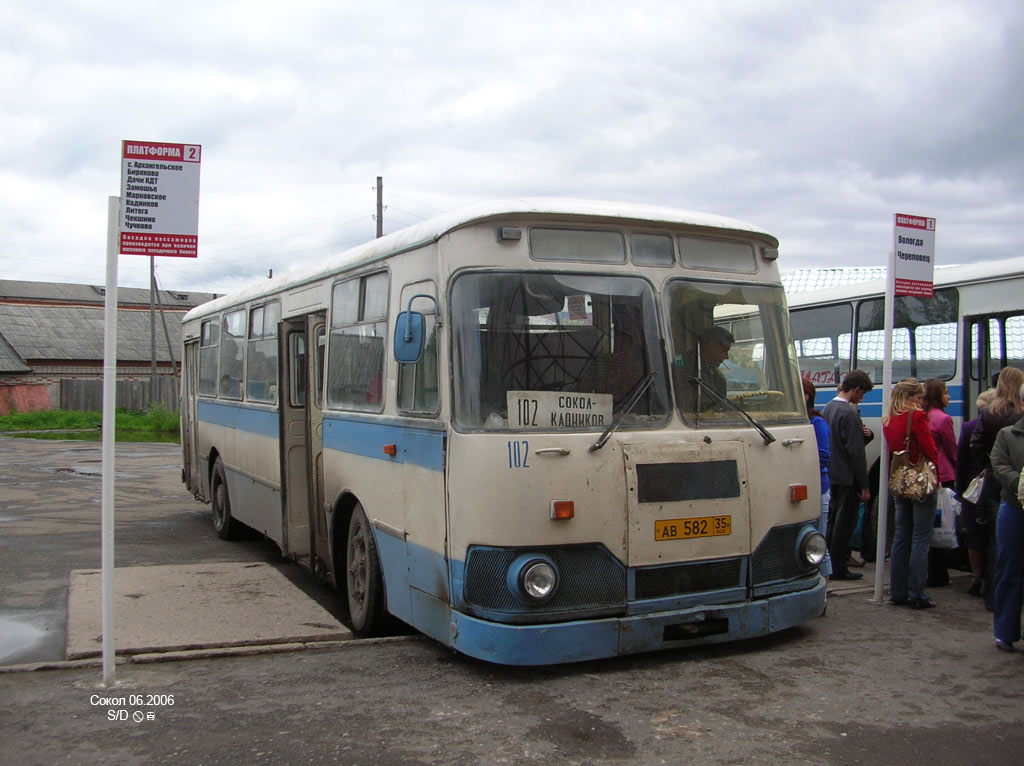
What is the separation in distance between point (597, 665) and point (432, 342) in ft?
7.13

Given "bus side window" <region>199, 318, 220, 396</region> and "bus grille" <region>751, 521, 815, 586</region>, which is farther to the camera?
"bus side window" <region>199, 318, 220, 396</region>

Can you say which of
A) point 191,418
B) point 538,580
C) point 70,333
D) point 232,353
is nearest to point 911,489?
point 538,580

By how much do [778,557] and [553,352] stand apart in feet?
6.54

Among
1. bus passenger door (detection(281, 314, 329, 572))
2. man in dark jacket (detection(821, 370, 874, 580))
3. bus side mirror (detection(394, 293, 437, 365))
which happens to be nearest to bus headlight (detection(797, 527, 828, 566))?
man in dark jacket (detection(821, 370, 874, 580))

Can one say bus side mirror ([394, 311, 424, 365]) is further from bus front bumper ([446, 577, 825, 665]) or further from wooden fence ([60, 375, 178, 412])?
wooden fence ([60, 375, 178, 412])

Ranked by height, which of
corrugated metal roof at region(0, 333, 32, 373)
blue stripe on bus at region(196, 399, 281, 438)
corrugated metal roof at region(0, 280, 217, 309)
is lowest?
blue stripe on bus at region(196, 399, 281, 438)

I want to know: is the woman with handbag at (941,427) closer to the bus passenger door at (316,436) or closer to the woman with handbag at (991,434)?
the woman with handbag at (991,434)

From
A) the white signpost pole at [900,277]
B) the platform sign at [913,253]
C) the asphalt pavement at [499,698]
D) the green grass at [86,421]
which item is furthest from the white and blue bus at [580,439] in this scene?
the green grass at [86,421]

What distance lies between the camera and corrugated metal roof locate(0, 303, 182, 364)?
190 ft

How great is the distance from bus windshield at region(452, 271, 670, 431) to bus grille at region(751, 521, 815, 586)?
106 cm

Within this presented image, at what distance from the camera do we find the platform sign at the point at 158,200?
5.91 meters

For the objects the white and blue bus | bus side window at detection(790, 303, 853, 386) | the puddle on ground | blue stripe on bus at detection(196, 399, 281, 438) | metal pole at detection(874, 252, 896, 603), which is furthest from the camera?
bus side window at detection(790, 303, 853, 386)

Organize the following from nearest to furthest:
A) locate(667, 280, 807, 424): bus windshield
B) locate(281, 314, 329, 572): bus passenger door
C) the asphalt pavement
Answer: the asphalt pavement
locate(667, 280, 807, 424): bus windshield
locate(281, 314, 329, 572): bus passenger door

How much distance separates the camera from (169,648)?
6.53 meters
